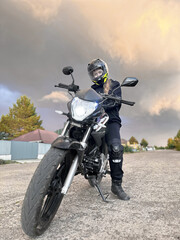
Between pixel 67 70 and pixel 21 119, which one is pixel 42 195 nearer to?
pixel 67 70

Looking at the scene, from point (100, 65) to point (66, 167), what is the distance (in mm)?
1616

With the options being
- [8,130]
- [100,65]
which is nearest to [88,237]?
[100,65]

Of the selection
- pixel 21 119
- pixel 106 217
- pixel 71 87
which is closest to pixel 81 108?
pixel 71 87

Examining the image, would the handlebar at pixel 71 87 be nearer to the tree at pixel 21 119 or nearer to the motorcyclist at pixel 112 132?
the motorcyclist at pixel 112 132

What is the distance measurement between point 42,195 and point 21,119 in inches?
1288

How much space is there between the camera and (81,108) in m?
2.06

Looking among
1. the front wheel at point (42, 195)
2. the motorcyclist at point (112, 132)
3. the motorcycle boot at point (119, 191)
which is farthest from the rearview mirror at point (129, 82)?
the motorcycle boot at point (119, 191)

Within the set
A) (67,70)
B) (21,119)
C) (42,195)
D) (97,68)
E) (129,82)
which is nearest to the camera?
(42,195)

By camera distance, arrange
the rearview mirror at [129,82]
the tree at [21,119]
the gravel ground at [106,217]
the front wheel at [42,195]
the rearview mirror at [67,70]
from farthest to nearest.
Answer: the tree at [21,119] → the rearview mirror at [67,70] → the rearview mirror at [129,82] → the gravel ground at [106,217] → the front wheel at [42,195]

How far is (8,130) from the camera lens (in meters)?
31.7

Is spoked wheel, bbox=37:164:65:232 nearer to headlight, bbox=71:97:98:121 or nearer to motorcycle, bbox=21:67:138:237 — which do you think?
motorcycle, bbox=21:67:138:237

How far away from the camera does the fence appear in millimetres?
15383

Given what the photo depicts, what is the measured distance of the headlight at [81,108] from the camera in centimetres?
204

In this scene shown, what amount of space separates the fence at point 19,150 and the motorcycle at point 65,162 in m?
14.4
